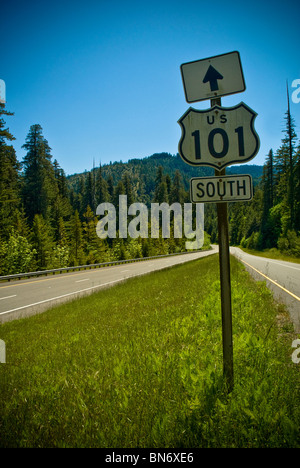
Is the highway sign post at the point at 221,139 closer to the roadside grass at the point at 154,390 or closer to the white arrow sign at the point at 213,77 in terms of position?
the white arrow sign at the point at 213,77

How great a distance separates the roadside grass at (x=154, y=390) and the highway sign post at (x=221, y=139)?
43cm

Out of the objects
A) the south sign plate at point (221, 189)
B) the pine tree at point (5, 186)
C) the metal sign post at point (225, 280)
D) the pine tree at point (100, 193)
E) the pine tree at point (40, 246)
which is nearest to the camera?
the south sign plate at point (221, 189)

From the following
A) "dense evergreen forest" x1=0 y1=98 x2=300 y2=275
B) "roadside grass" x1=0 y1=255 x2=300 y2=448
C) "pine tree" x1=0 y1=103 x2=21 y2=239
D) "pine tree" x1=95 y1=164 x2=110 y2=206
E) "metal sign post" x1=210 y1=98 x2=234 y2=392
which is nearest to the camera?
"roadside grass" x1=0 y1=255 x2=300 y2=448

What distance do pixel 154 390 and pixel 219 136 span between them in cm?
290

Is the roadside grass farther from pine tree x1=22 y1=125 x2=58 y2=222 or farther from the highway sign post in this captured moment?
pine tree x1=22 y1=125 x2=58 y2=222

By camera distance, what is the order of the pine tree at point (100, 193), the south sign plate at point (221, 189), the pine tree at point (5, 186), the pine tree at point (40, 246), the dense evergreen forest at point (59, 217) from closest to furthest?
1. the south sign plate at point (221, 189)
2. the pine tree at point (5, 186)
3. the dense evergreen forest at point (59, 217)
4. the pine tree at point (40, 246)
5. the pine tree at point (100, 193)

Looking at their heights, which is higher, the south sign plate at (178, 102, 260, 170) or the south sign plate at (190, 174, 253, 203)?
the south sign plate at (178, 102, 260, 170)

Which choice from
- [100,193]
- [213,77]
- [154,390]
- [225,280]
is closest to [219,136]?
[213,77]

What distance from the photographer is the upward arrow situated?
274cm

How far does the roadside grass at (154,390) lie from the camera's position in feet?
7.21

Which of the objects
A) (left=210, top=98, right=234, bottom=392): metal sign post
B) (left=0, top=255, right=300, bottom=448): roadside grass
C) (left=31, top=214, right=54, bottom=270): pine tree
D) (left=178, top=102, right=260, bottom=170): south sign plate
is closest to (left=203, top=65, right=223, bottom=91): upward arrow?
(left=210, top=98, right=234, bottom=392): metal sign post

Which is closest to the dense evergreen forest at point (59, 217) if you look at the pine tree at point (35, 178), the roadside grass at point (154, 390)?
the pine tree at point (35, 178)

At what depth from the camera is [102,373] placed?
134 inches
